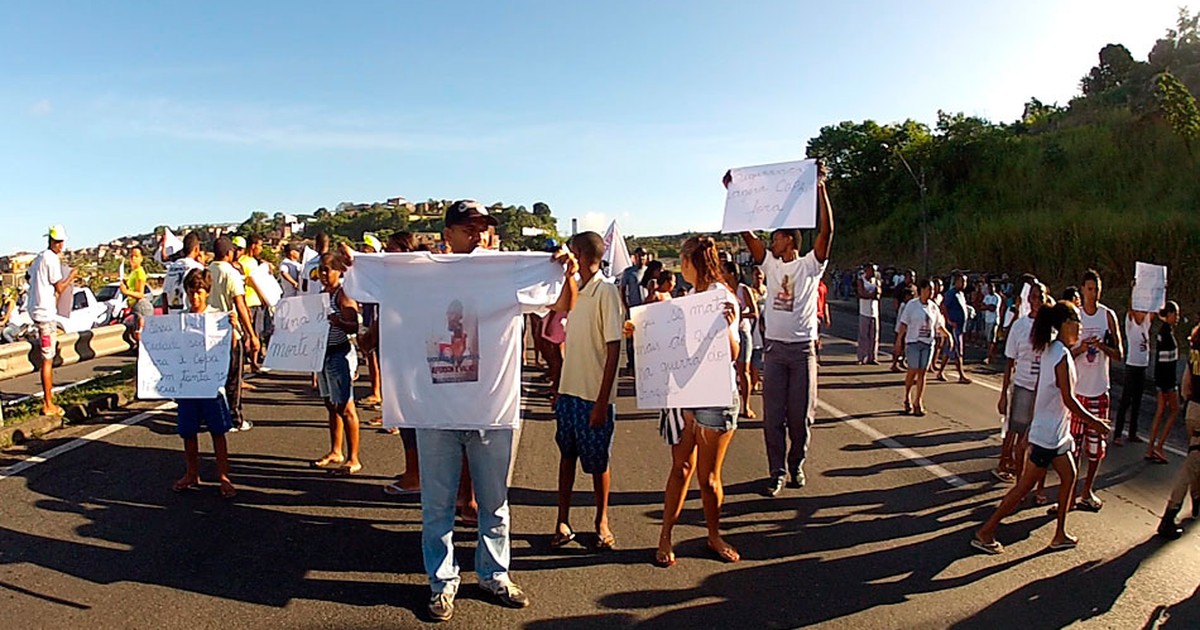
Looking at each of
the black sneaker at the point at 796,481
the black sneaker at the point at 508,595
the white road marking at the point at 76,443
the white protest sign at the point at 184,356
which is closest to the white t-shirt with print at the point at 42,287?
the white road marking at the point at 76,443

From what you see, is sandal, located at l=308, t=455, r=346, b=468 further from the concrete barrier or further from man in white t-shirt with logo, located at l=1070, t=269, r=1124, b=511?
man in white t-shirt with logo, located at l=1070, t=269, r=1124, b=511

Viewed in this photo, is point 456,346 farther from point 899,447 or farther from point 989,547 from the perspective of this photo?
point 899,447

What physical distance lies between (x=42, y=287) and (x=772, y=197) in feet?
26.4

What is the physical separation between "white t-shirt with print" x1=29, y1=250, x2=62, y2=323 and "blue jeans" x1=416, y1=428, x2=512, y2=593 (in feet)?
22.5

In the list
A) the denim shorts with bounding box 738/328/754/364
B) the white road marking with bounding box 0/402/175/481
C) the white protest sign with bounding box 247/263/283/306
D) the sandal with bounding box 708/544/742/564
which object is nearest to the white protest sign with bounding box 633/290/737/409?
the sandal with bounding box 708/544/742/564

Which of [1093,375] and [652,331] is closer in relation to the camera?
[652,331]

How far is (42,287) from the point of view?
28.7 ft

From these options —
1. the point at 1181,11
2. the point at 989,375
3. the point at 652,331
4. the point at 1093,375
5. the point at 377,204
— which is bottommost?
the point at 989,375

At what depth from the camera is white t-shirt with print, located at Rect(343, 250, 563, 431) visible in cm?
420

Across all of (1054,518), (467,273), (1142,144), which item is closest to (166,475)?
(467,273)

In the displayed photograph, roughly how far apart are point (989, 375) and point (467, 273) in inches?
492

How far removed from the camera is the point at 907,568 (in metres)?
4.99

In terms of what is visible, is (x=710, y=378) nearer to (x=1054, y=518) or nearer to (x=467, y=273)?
(x=467, y=273)

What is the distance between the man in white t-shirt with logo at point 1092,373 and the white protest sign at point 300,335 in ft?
19.0
